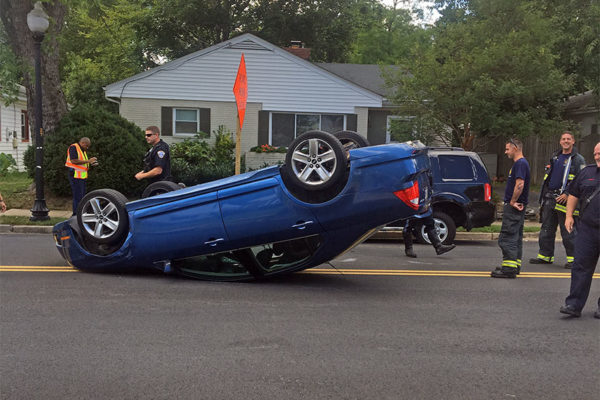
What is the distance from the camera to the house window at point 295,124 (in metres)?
22.0

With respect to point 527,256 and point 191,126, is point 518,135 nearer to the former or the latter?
point 527,256

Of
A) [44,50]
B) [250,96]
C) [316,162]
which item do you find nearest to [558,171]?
[316,162]

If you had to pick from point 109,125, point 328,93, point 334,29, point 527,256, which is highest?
point 334,29

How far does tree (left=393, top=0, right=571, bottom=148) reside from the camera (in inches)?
622

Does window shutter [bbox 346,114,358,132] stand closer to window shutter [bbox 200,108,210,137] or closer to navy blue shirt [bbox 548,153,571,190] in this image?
window shutter [bbox 200,108,210,137]

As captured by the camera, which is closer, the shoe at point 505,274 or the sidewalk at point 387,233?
the shoe at point 505,274

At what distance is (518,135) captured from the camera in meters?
16.4

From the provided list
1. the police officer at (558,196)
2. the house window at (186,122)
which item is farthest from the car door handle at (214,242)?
the house window at (186,122)

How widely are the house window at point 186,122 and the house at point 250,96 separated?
3cm

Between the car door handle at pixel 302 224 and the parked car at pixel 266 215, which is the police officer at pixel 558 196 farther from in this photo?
the car door handle at pixel 302 224

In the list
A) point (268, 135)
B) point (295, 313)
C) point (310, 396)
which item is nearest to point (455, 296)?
point (295, 313)

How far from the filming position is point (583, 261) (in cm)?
579

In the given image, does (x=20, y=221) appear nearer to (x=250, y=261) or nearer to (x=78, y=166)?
(x=78, y=166)

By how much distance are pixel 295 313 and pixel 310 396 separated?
6.35 feet
